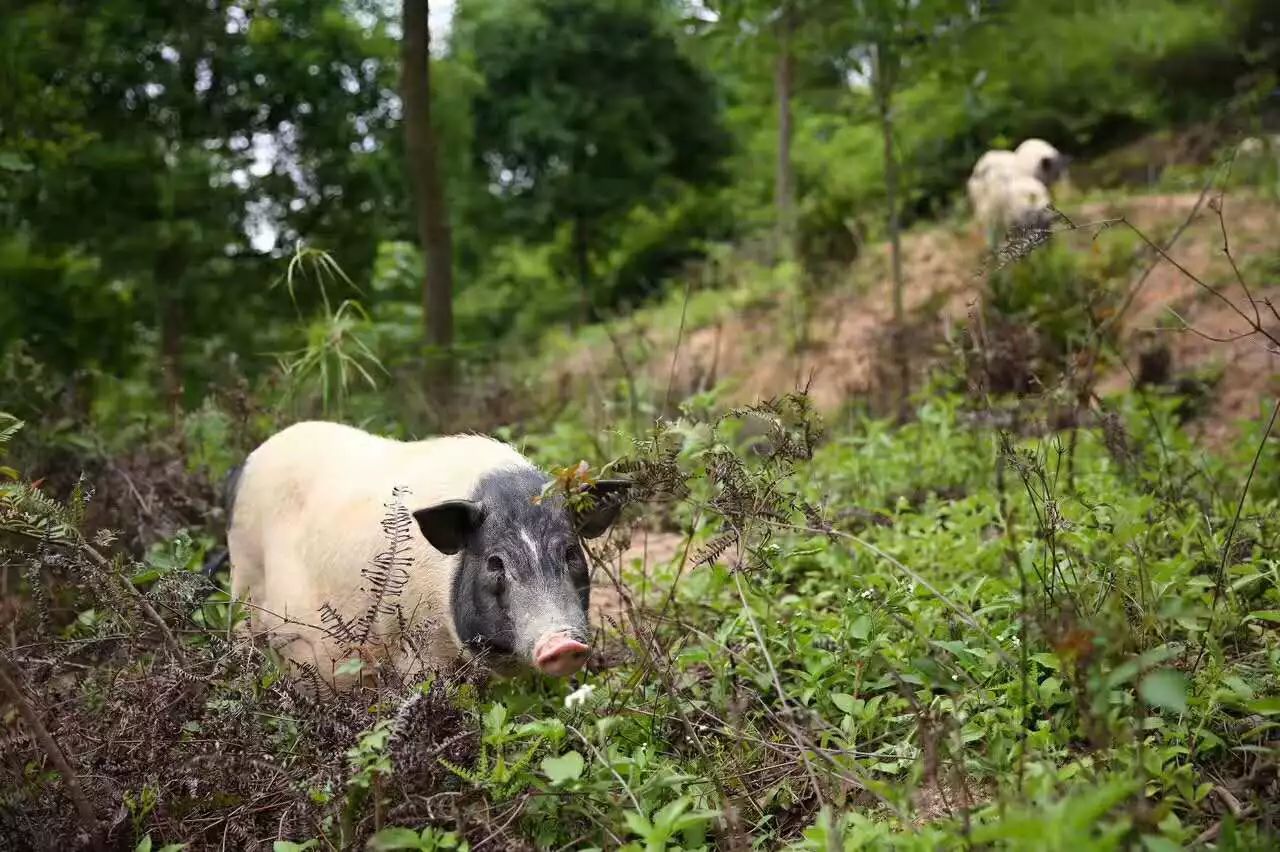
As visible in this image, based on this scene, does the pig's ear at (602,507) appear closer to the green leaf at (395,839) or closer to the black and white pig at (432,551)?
the black and white pig at (432,551)

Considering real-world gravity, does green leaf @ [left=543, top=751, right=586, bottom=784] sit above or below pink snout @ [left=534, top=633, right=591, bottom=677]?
above

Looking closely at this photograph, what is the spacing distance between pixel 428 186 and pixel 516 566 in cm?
471

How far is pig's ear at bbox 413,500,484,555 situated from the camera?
323 cm

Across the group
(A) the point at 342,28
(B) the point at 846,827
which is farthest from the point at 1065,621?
(A) the point at 342,28

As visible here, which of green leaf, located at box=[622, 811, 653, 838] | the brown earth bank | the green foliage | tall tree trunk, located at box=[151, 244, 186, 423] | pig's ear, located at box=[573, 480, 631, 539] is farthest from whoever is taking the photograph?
the green foliage

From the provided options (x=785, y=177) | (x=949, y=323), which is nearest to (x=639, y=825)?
(x=949, y=323)

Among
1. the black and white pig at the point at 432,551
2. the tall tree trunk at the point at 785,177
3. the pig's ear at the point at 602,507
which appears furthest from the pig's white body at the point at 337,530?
the tall tree trunk at the point at 785,177

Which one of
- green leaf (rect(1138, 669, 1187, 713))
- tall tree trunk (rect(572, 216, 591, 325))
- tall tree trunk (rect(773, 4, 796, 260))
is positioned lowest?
tall tree trunk (rect(572, 216, 591, 325))

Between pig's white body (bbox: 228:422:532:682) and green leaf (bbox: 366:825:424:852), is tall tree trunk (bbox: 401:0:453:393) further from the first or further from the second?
green leaf (bbox: 366:825:424:852)

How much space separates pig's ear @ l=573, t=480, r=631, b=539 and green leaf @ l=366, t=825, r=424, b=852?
96 centimetres

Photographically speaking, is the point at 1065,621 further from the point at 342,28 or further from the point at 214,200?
the point at 342,28

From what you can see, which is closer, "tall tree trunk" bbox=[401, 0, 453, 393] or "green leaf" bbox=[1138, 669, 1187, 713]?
"green leaf" bbox=[1138, 669, 1187, 713]

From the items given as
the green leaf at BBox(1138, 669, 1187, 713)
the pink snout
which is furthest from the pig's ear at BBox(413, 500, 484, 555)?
the green leaf at BBox(1138, 669, 1187, 713)

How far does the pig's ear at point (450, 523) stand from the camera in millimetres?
3227
